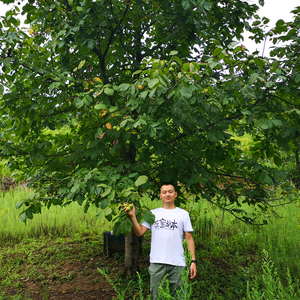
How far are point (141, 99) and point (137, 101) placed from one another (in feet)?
0.30

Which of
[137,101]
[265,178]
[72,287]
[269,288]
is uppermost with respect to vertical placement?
[137,101]

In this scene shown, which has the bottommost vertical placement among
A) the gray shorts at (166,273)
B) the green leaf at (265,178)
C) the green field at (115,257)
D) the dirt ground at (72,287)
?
the dirt ground at (72,287)

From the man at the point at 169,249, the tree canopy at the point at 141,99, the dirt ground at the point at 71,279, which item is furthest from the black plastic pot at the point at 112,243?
the man at the point at 169,249

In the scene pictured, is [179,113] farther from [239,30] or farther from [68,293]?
[68,293]

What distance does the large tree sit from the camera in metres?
2.13

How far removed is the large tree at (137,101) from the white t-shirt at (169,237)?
355 millimetres

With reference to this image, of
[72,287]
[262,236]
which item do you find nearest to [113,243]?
[72,287]

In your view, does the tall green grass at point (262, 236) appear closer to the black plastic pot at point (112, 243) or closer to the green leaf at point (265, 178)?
the black plastic pot at point (112, 243)

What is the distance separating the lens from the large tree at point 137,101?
2.13m

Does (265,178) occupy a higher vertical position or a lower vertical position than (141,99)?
lower

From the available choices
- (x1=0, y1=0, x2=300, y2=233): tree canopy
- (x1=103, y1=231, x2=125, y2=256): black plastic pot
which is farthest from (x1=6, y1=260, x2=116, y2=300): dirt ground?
(x1=0, y1=0, x2=300, y2=233): tree canopy

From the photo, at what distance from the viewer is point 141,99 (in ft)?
7.70

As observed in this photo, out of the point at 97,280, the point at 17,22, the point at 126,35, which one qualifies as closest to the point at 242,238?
the point at 97,280

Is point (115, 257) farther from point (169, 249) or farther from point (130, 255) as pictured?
point (169, 249)
